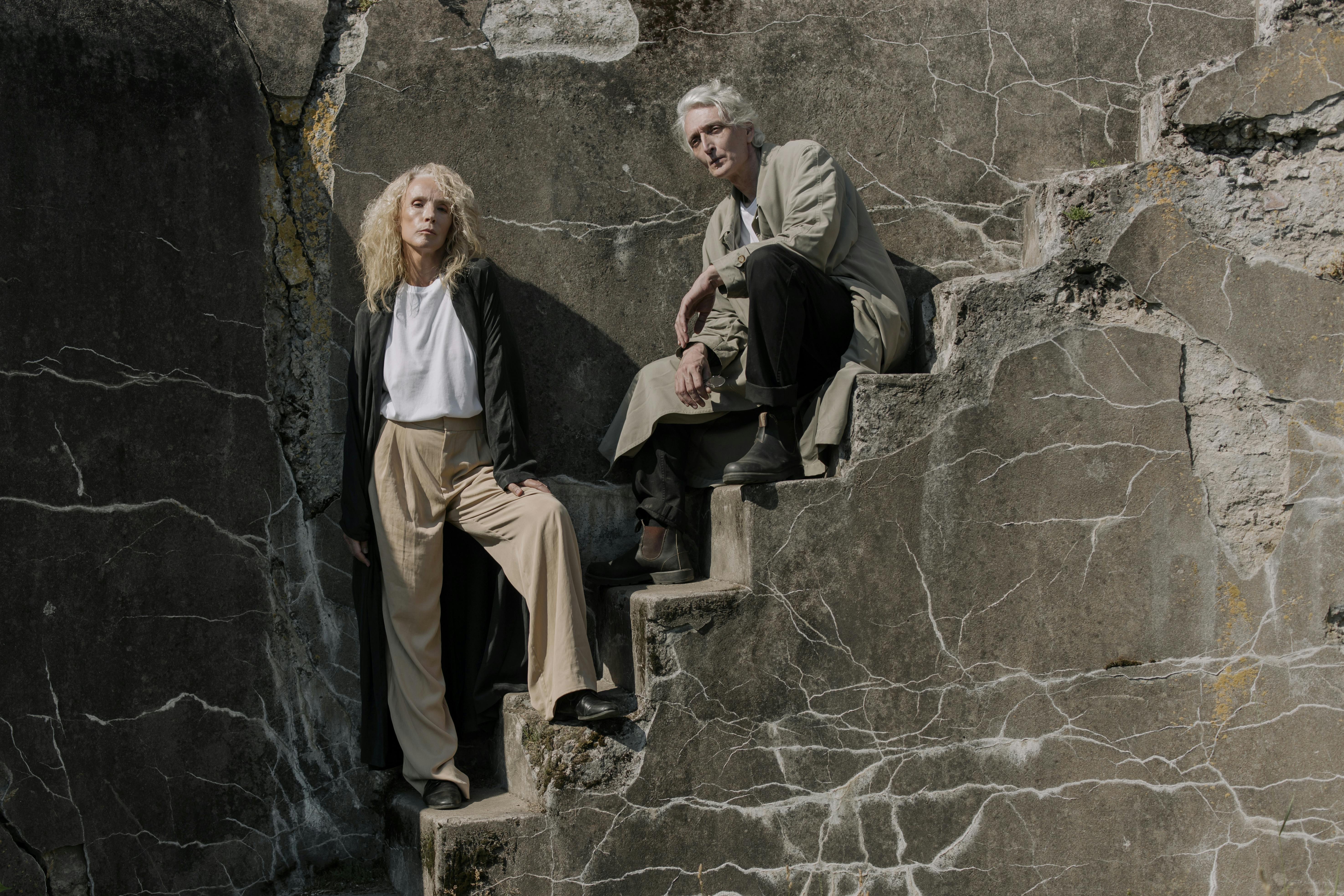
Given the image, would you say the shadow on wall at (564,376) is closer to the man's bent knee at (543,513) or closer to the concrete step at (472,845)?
the man's bent knee at (543,513)

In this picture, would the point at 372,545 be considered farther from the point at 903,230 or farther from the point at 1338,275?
the point at 1338,275

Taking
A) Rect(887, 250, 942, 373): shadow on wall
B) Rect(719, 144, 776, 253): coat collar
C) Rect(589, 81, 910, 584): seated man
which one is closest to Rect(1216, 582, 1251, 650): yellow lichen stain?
Rect(887, 250, 942, 373): shadow on wall

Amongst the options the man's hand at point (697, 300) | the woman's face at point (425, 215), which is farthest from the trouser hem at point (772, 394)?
the woman's face at point (425, 215)

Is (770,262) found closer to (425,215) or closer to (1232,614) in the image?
(425,215)

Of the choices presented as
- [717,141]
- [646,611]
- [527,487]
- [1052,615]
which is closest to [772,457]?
[646,611]

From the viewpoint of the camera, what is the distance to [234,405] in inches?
138

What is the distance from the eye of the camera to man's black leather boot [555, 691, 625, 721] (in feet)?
9.98

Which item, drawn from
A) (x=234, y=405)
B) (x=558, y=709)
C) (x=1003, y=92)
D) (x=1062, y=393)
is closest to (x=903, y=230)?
(x=1003, y=92)

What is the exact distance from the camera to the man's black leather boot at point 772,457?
3.19 metres

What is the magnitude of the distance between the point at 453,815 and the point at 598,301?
165cm

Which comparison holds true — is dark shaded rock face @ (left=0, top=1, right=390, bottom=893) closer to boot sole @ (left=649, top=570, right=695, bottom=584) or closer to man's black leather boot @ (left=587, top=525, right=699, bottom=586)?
man's black leather boot @ (left=587, top=525, right=699, bottom=586)

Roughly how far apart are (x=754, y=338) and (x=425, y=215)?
1.03 metres

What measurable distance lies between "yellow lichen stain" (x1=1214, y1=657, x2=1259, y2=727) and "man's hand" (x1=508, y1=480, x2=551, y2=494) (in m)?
1.99

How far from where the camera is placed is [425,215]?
11.1 ft
